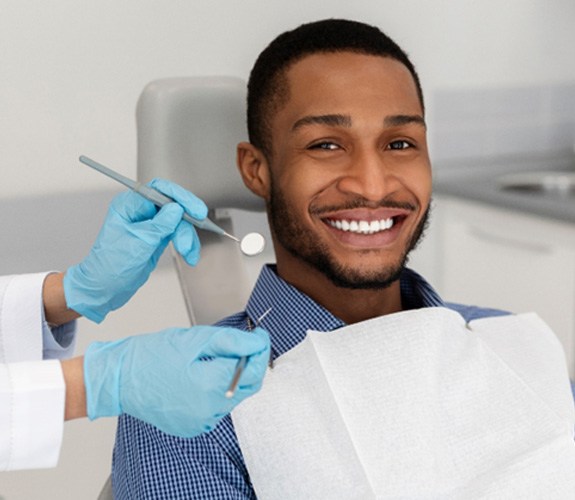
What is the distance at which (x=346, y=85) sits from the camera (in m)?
1.28

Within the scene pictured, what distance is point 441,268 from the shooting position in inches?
101

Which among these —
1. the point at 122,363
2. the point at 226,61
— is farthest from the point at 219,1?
the point at 122,363

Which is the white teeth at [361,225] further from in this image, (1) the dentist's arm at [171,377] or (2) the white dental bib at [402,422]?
(1) the dentist's arm at [171,377]

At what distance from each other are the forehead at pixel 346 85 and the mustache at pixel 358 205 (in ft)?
0.44

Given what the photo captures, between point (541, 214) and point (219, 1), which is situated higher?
point (219, 1)

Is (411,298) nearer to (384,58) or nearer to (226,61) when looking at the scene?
(384,58)

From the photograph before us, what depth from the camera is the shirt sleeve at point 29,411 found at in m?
0.88

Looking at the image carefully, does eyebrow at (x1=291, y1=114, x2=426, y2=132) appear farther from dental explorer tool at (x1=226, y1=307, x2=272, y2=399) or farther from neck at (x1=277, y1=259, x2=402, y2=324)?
dental explorer tool at (x1=226, y1=307, x2=272, y2=399)

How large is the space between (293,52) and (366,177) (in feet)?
0.85

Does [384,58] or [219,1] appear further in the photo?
[219,1]

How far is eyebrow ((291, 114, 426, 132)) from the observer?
1.26m

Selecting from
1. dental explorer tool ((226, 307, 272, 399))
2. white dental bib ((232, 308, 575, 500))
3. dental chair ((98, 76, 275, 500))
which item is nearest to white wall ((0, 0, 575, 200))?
dental chair ((98, 76, 275, 500))

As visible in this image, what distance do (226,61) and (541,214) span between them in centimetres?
90

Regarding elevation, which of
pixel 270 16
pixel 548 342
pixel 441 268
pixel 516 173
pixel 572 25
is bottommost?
pixel 441 268
